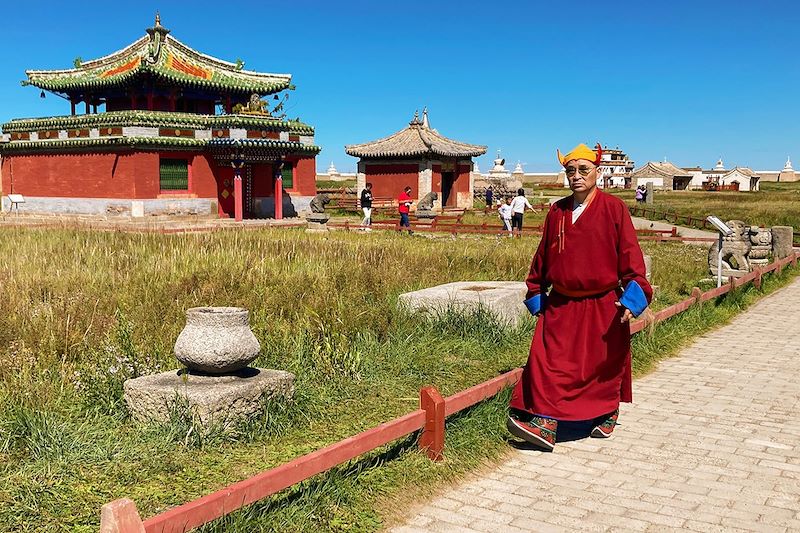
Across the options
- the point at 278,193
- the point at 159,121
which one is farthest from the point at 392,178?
the point at 159,121

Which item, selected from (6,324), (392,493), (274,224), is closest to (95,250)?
(6,324)

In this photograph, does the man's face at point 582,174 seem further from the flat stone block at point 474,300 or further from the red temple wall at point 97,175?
the red temple wall at point 97,175

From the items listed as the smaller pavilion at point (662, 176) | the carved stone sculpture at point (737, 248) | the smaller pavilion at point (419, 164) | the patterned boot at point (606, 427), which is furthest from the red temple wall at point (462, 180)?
the smaller pavilion at point (662, 176)

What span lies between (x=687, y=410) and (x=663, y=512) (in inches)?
89.4

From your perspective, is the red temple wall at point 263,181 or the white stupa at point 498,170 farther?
the white stupa at point 498,170

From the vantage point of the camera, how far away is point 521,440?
533 centimetres

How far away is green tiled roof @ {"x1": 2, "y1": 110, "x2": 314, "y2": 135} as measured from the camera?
25203mm

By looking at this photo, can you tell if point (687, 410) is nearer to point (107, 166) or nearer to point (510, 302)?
point (510, 302)

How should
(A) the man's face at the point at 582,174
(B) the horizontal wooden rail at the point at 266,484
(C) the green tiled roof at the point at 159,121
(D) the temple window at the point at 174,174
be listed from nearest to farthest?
(B) the horizontal wooden rail at the point at 266,484 → (A) the man's face at the point at 582,174 → (C) the green tiled roof at the point at 159,121 → (D) the temple window at the point at 174,174

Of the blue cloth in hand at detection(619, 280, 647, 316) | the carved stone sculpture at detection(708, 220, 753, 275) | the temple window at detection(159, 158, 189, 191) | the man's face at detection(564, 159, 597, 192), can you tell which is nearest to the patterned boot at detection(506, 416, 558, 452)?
the blue cloth in hand at detection(619, 280, 647, 316)

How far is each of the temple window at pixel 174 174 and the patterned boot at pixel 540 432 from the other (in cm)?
2307

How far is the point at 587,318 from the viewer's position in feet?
16.4

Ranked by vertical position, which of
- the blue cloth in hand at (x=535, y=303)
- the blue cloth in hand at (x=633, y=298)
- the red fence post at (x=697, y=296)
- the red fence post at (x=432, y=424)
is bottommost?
the red fence post at (x=432, y=424)

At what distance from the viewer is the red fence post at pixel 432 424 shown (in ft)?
15.2
